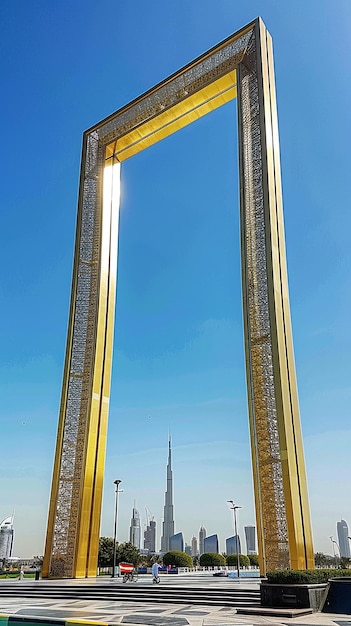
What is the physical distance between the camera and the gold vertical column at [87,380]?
15.0 meters

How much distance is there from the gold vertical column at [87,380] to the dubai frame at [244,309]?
0.04m

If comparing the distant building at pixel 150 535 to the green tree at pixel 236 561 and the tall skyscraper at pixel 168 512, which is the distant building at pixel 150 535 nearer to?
the tall skyscraper at pixel 168 512

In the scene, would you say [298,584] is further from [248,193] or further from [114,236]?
[114,236]

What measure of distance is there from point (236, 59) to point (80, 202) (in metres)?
7.16

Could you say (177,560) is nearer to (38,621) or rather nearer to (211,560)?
(211,560)

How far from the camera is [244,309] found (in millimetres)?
14109

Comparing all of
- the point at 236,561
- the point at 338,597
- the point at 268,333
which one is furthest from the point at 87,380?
the point at 236,561

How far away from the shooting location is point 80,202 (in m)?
19.0

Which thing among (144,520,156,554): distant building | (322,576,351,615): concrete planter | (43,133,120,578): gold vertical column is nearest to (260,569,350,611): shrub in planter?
(322,576,351,615): concrete planter

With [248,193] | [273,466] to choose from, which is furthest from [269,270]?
[273,466]

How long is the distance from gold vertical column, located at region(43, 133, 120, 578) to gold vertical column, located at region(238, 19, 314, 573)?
211 inches

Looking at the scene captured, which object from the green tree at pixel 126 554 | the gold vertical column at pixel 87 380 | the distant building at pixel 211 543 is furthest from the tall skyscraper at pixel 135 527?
the gold vertical column at pixel 87 380

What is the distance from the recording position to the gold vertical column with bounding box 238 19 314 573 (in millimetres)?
11719

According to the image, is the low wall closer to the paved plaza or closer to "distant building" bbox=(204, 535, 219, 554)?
the paved plaza
